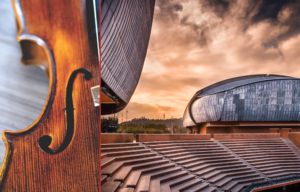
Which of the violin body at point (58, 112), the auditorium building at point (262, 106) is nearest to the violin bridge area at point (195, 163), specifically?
the violin body at point (58, 112)

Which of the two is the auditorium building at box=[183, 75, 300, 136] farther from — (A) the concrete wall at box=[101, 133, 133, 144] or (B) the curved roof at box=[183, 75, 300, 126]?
(A) the concrete wall at box=[101, 133, 133, 144]

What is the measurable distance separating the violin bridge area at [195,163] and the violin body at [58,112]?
217 centimetres

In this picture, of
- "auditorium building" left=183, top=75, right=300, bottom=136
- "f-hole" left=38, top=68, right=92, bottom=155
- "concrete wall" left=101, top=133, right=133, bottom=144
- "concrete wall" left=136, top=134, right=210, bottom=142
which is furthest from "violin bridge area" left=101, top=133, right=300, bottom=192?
"auditorium building" left=183, top=75, right=300, bottom=136

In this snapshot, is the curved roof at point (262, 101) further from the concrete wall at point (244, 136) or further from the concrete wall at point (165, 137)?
the concrete wall at point (165, 137)

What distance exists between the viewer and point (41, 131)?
8.57 feet

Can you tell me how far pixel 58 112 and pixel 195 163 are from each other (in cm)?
956

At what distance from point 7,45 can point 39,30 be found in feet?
1.68

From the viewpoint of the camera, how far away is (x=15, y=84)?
268 centimetres

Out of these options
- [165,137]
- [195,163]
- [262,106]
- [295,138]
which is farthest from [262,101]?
[195,163]

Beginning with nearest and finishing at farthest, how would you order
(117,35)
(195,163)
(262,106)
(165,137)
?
(195,163) < (117,35) < (165,137) < (262,106)

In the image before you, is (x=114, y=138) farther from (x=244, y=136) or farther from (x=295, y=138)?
(x=295, y=138)

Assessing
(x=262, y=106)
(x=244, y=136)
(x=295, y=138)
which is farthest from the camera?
(x=262, y=106)

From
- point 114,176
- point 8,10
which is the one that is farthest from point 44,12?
point 114,176

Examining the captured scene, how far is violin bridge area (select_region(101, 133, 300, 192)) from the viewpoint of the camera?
20.6 ft
